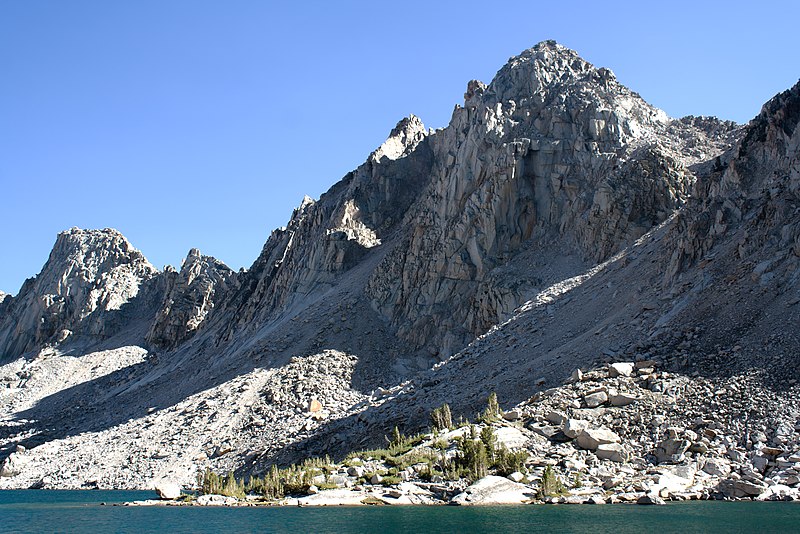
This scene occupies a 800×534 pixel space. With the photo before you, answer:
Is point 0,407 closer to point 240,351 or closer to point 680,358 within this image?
point 240,351

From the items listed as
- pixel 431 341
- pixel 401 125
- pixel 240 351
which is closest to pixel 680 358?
pixel 431 341

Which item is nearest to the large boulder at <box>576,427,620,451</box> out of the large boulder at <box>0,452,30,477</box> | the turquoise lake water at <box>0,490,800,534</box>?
the turquoise lake water at <box>0,490,800,534</box>

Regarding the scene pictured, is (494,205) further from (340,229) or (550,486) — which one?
(550,486)

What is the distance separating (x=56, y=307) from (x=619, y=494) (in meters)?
114

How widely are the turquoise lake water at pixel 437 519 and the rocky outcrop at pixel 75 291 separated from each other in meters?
90.2

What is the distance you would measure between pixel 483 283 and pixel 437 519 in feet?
131

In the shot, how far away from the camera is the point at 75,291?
130 m

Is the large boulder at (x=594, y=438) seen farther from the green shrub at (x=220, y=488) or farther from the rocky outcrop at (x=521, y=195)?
the rocky outcrop at (x=521, y=195)

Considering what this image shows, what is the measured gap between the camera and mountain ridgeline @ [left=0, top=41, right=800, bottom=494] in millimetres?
46688

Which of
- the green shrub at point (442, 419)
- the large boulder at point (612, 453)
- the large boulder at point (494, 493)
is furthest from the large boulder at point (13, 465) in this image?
the large boulder at point (612, 453)

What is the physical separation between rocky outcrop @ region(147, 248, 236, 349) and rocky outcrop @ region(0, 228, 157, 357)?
13.8 m

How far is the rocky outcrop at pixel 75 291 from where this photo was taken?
122938 mm

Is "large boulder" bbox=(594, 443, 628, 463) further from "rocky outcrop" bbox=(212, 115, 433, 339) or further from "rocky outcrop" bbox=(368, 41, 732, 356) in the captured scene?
"rocky outcrop" bbox=(212, 115, 433, 339)

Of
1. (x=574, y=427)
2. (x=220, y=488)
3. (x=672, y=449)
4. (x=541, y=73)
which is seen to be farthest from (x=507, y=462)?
(x=541, y=73)
